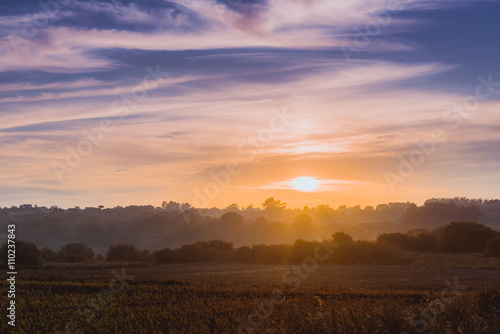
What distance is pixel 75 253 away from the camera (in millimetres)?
72625

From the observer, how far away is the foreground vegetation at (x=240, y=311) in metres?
13.2

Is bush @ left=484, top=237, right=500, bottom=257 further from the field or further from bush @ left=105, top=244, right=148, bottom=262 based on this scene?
bush @ left=105, top=244, right=148, bottom=262

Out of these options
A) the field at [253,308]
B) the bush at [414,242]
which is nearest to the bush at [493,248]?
the bush at [414,242]

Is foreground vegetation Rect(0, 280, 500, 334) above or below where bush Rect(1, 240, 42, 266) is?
below

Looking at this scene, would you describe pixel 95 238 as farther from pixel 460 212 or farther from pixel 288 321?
pixel 288 321

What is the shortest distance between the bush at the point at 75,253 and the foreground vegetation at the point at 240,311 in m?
41.2

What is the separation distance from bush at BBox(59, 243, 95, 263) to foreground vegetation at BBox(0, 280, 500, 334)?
41178mm

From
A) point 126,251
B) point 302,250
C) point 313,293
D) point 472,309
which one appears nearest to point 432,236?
point 302,250

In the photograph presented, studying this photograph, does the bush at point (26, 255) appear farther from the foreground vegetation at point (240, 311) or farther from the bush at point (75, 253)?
the foreground vegetation at point (240, 311)

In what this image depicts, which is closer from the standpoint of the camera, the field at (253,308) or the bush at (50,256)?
the field at (253,308)

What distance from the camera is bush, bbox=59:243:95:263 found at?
2746 inches

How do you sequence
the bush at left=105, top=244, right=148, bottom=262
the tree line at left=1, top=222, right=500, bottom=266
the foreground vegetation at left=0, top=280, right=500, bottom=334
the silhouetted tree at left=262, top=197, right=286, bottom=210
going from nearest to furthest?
the foreground vegetation at left=0, top=280, right=500, bottom=334 → the tree line at left=1, top=222, right=500, bottom=266 → the bush at left=105, top=244, right=148, bottom=262 → the silhouetted tree at left=262, top=197, right=286, bottom=210

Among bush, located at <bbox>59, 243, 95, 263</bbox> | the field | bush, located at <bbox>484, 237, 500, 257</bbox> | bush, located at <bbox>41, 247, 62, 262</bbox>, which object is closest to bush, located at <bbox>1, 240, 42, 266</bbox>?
bush, located at <bbox>41, 247, 62, 262</bbox>

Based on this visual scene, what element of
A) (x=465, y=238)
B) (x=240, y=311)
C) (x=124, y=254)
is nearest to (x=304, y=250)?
(x=465, y=238)
